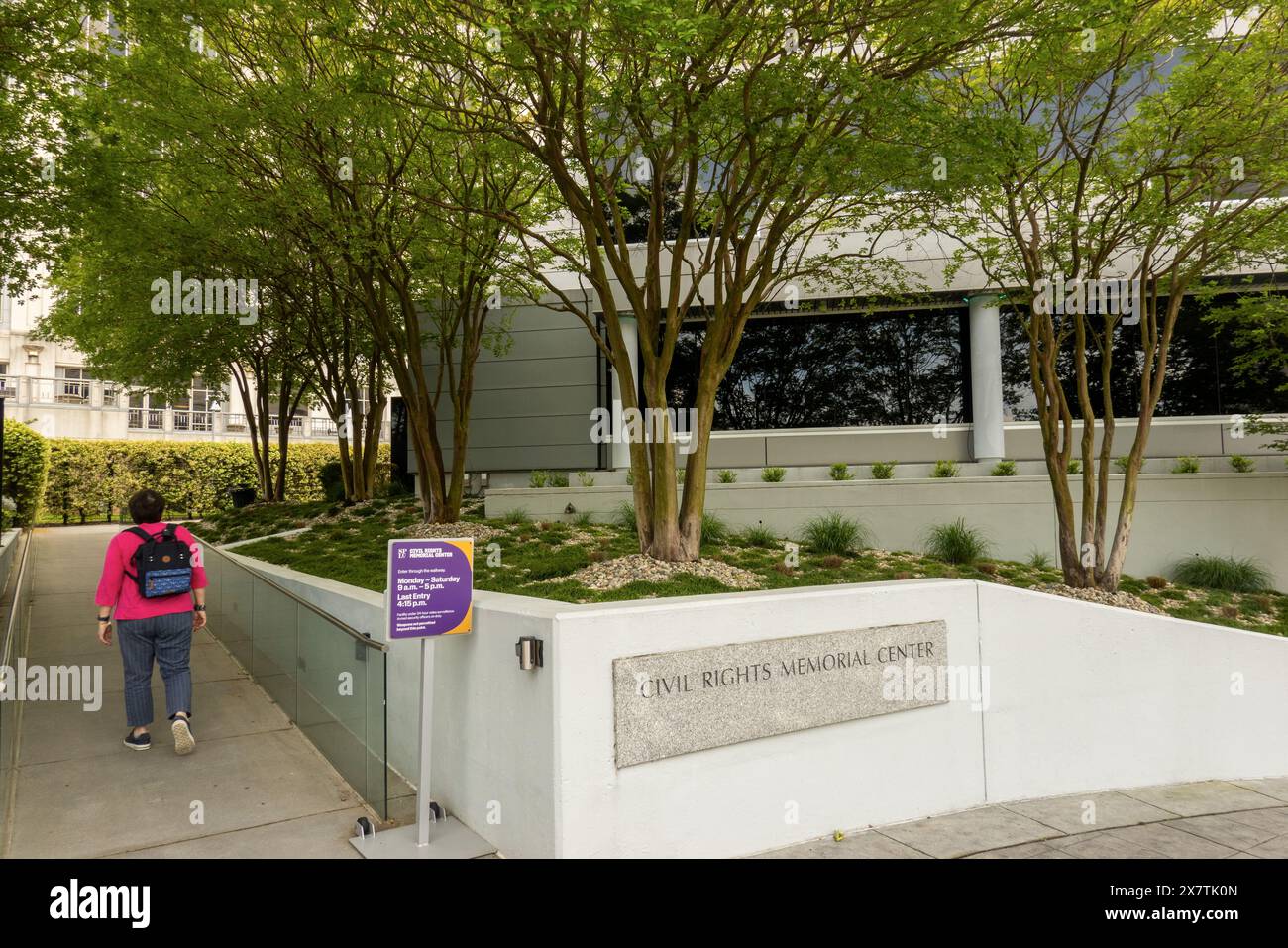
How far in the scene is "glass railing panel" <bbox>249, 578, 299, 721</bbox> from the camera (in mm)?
7293

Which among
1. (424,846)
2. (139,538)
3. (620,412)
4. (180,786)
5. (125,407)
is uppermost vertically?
(125,407)

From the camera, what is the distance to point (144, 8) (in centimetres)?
947

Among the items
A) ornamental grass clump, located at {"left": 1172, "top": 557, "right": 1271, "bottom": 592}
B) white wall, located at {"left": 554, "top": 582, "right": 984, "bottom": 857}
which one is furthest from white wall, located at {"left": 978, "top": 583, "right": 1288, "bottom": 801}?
ornamental grass clump, located at {"left": 1172, "top": 557, "right": 1271, "bottom": 592}

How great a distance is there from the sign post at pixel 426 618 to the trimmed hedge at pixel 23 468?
23013mm

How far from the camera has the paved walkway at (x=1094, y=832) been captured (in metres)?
5.57

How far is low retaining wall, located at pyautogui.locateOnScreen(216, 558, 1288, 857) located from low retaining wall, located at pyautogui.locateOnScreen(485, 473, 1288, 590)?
5.29m

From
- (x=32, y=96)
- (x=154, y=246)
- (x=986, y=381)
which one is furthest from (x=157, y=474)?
(x=986, y=381)

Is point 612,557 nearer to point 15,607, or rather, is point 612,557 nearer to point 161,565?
point 161,565

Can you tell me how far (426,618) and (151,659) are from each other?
3103mm

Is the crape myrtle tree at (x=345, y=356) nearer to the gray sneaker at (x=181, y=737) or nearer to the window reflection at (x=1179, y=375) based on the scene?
the gray sneaker at (x=181, y=737)

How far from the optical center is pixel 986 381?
1686cm

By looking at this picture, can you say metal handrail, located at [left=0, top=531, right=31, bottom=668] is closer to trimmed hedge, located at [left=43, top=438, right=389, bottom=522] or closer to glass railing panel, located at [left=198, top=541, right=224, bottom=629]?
glass railing panel, located at [left=198, top=541, right=224, bottom=629]

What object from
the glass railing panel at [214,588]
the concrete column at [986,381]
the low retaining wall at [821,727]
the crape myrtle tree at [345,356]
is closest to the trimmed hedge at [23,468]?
the crape myrtle tree at [345,356]
